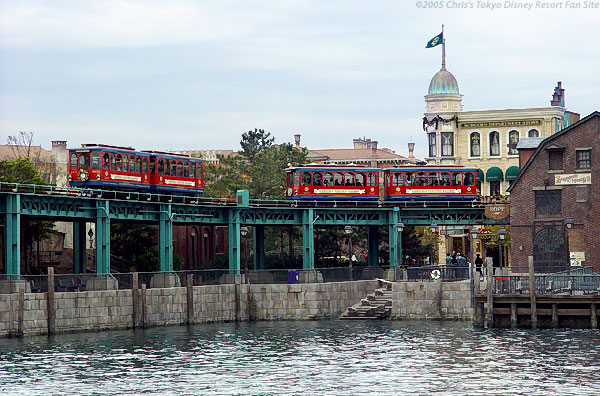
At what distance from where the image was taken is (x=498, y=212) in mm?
81750

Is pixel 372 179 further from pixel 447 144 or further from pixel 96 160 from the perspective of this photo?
pixel 447 144

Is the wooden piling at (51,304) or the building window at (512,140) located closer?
the wooden piling at (51,304)

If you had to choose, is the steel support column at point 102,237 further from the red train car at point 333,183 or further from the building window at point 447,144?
the building window at point 447,144

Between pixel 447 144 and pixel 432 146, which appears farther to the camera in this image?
pixel 432 146

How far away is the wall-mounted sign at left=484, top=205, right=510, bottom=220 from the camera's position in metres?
81.6

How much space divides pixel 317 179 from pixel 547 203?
17814 mm

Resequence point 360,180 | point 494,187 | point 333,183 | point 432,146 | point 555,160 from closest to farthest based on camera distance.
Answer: point 555,160
point 333,183
point 360,180
point 494,187
point 432,146

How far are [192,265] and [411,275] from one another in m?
41.0

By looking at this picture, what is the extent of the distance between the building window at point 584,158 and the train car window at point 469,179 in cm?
1289

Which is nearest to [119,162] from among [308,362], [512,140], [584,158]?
[308,362]

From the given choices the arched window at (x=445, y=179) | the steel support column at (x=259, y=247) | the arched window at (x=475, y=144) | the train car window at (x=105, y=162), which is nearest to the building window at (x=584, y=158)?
the arched window at (x=445, y=179)

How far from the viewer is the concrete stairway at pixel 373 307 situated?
71562 millimetres

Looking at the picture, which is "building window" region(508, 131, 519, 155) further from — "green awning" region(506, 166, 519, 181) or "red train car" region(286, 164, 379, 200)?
"red train car" region(286, 164, 379, 200)

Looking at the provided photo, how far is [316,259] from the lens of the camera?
10325cm
